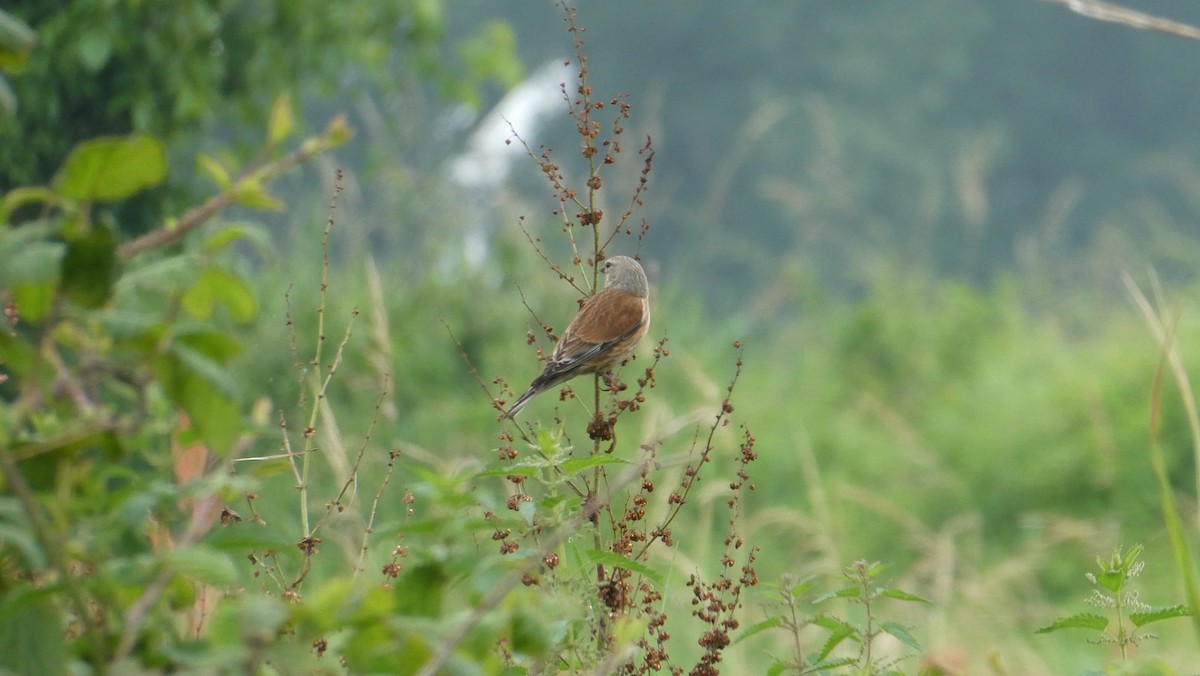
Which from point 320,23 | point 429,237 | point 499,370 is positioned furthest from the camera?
point 429,237

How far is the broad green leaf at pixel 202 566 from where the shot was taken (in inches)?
45.9

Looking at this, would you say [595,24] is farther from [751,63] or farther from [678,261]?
[678,261]

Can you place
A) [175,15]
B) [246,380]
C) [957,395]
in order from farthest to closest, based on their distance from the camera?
[957,395], [246,380], [175,15]

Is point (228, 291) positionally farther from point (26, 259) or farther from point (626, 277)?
point (626, 277)

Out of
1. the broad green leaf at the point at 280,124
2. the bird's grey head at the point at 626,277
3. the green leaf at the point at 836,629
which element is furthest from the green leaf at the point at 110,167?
the bird's grey head at the point at 626,277

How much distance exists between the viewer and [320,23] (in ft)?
23.0

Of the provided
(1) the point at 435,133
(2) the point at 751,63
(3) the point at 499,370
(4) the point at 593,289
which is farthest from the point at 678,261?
(4) the point at 593,289

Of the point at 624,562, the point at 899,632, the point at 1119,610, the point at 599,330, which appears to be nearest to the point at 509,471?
the point at 624,562

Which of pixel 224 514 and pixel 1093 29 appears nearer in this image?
pixel 224 514

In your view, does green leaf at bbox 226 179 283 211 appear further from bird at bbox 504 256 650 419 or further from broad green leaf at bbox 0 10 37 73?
bird at bbox 504 256 650 419

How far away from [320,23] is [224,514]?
5.11 meters

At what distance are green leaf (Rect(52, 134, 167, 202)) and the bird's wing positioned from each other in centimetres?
283

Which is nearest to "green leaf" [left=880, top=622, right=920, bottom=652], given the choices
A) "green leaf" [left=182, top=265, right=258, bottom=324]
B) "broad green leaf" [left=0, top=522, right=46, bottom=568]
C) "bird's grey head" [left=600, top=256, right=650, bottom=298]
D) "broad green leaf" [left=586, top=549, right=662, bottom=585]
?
"broad green leaf" [left=586, top=549, right=662, bottom=585]

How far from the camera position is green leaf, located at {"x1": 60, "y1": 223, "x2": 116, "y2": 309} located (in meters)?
1.17
